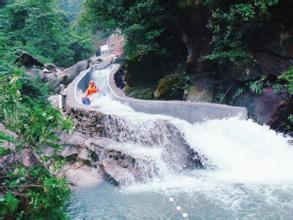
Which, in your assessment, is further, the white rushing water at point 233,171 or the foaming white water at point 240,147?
the foaming white water at point 240,147

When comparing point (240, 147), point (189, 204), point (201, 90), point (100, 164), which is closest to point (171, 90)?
point (201, 90)

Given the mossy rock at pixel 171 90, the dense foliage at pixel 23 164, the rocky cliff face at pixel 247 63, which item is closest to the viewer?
the dense foliage at pixel 23 164

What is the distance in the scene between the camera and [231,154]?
10.2 m

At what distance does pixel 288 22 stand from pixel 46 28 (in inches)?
808

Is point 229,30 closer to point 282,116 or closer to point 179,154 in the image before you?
point 282,116

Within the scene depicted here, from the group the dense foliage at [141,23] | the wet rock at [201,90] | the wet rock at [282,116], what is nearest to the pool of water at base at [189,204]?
the wet rock at [282,116]

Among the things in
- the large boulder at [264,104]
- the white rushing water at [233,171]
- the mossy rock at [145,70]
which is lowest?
the white rushing water at [233,171]

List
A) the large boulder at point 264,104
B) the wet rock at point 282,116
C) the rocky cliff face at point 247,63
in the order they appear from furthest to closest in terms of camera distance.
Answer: the rocky cliff face at point 247,63
the large boulder at point 264,104
the wet rock at point 282,116

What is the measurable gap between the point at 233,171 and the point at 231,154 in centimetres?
74

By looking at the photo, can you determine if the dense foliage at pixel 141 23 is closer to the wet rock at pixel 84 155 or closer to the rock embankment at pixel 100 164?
the rock embankment at pixel 100 164

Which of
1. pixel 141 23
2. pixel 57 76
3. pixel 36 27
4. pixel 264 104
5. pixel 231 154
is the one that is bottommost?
pixel 231 154

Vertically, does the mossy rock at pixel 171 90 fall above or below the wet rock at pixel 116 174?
above

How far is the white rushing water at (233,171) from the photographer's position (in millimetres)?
7305

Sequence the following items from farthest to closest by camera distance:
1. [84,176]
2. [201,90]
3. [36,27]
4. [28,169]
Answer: [36,27] → [201,90] → [84,176] → [28,169]
